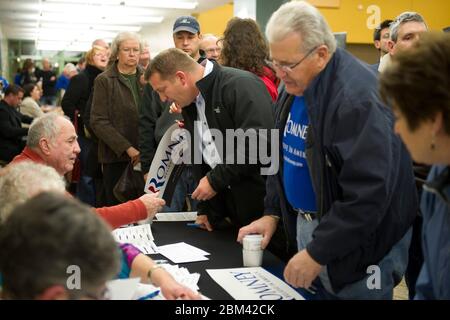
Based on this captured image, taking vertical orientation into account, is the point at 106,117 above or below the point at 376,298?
above

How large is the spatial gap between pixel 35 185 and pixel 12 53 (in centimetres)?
2682

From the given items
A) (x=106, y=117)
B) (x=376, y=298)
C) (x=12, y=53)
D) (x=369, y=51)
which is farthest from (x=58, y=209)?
(x=12, y=53)

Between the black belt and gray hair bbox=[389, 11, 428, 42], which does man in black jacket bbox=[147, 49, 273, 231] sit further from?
gray hair bbox=[389, 11, 428, 42]

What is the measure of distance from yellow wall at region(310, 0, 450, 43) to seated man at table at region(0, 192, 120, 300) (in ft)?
34.1

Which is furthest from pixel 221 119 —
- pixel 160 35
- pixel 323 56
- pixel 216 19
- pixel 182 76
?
pixel 160 35

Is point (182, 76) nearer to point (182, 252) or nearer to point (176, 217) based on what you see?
point (176, 217)

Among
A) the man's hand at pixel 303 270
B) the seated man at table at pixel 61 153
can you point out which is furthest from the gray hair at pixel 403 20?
the man's hand at pixel 303 270

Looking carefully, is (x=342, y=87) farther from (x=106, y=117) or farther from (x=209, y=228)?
(x=106, y=117)

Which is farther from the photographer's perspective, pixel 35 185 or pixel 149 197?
pixel 149 197

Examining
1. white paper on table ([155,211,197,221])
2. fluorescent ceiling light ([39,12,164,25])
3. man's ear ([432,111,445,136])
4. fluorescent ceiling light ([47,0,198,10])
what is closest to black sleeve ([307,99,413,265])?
man's ear ([432,111,445,136])

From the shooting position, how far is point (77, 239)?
1.06m

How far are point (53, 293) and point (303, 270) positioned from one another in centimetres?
78

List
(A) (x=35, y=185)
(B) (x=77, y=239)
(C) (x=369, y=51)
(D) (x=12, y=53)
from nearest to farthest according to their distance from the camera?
(B) (x=77, y=239) → (A) (x=35, y=185) → (C) (x=369, y=51) → (D) (x=12, y=53)

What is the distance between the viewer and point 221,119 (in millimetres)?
2525
